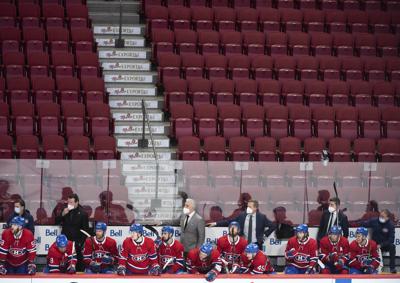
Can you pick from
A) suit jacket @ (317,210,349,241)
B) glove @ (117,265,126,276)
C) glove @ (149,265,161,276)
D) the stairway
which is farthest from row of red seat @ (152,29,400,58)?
glove @ (117,265,126,276)

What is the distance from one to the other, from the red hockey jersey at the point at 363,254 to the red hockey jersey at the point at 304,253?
55 cm

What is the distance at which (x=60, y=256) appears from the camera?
14.1 meters

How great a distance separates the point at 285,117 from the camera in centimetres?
1841

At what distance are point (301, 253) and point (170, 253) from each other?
1722 mm

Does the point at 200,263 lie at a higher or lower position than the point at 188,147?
lower

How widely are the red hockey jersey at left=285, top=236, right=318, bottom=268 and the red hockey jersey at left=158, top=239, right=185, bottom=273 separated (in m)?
1.41

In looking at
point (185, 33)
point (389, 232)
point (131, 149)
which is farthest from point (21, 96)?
point (389, 232)

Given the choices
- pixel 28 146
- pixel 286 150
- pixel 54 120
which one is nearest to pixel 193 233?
pixel 286 150

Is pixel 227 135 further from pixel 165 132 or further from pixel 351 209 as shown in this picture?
pixel 351 209

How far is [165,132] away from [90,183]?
11.5ft

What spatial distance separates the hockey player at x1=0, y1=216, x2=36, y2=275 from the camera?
14.1m

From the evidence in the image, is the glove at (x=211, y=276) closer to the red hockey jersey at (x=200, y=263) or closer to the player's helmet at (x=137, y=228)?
the red hockey jersey at (x=200, y=263)

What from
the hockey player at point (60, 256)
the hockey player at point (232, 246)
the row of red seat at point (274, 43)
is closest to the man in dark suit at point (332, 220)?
the hockey player at point (232, 246)

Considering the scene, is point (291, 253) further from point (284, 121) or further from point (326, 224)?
point (284, 121)
